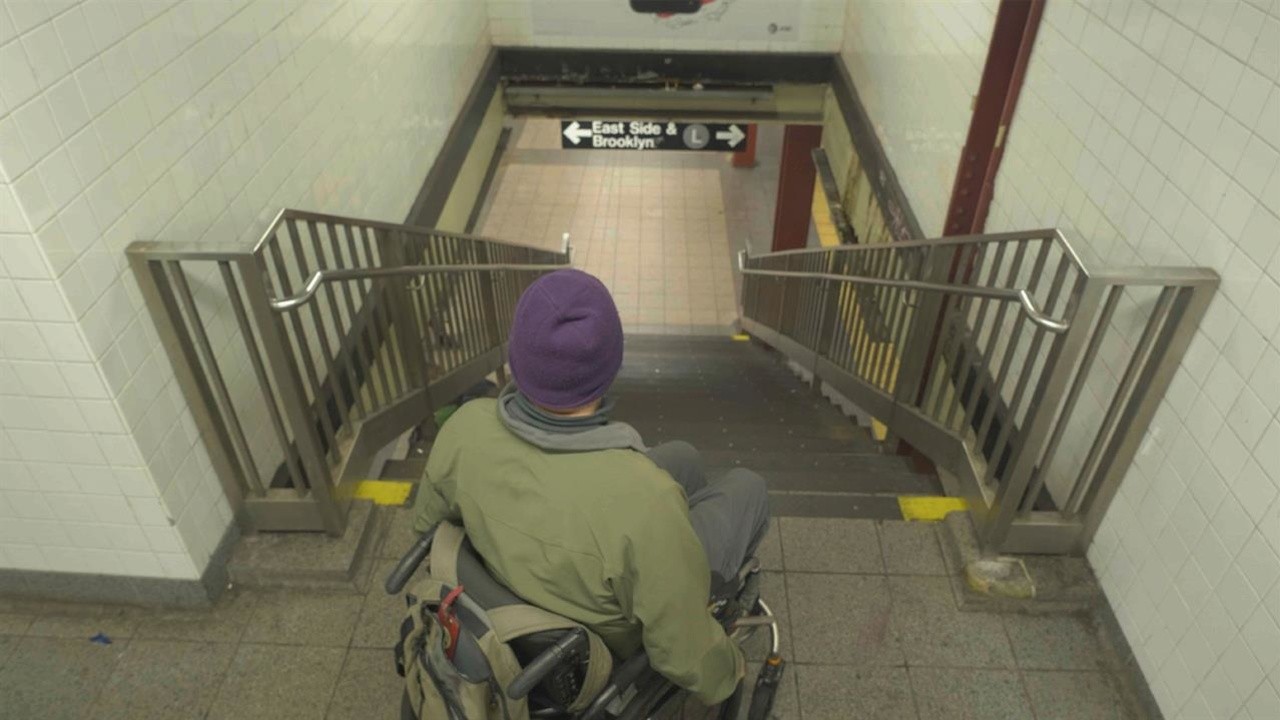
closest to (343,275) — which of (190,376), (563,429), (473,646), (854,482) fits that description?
(190,376)

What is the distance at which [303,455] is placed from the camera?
2.49m

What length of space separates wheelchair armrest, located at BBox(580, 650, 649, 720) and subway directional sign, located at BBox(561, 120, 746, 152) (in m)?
5.95

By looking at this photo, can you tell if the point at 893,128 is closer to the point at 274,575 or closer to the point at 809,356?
the point at 809,356

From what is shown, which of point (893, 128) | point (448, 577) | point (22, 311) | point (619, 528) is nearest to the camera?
point (619, 528)

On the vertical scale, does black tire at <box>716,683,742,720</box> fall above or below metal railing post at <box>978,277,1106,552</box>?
below

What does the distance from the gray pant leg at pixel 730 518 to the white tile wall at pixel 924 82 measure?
2.55 m

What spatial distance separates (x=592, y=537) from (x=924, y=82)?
12.9 feet

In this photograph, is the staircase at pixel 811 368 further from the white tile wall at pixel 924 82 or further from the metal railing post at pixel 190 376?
the white tile wall at pixel 924 82

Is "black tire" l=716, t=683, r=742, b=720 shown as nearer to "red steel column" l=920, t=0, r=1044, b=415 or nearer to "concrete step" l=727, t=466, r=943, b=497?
"concrete step" l=727, t=466, r=943, b=497

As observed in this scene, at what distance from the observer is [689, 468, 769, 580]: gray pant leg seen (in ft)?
6.21

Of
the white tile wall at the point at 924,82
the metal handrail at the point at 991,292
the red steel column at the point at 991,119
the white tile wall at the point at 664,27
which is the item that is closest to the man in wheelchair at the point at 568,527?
the metal handrail at the point at 991,292

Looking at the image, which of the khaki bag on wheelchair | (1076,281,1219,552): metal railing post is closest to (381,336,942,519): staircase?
(1076,281,1219,552): metal railing post

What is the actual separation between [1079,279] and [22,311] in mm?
2583

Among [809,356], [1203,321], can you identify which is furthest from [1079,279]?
[809,356]
